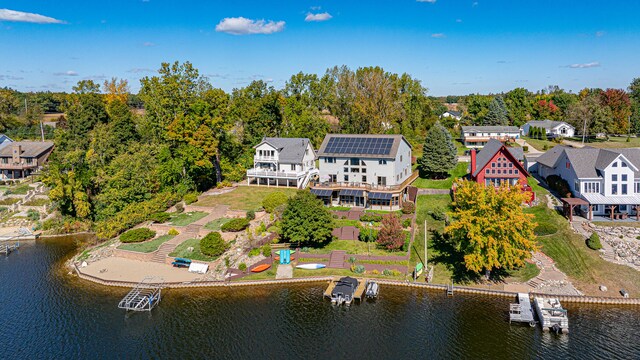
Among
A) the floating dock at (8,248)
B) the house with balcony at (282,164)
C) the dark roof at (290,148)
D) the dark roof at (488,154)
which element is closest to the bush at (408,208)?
the dark roof at (488,154)

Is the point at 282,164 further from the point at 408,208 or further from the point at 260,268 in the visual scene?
the point at 260,268

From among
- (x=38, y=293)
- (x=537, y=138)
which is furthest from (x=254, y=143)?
(x=537, y=138)

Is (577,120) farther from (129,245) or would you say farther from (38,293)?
(38,293)

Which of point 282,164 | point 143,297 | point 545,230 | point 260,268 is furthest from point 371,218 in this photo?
point 143,297

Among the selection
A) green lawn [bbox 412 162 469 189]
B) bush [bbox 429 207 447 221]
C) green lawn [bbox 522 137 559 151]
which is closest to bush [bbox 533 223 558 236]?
bush [bbox 429 207 447 221]

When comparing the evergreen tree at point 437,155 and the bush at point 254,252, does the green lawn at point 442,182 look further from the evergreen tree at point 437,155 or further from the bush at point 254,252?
the bush at point 254,252
